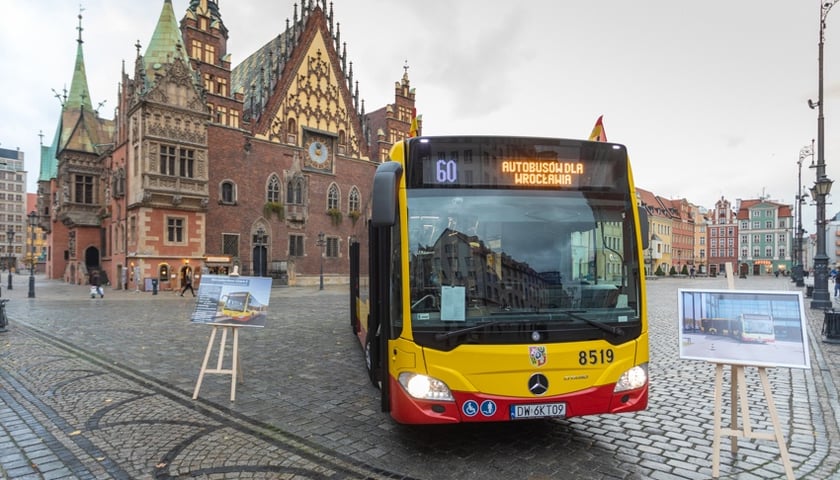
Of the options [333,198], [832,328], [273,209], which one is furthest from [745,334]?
[333,198]

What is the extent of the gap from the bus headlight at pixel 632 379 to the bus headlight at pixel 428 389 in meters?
1.51

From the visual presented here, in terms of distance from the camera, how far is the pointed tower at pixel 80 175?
39.3 metres

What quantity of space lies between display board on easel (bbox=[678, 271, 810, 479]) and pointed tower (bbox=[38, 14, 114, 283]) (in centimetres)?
4439

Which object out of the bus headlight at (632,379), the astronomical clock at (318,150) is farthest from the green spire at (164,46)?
the bus headlight at (632,379)

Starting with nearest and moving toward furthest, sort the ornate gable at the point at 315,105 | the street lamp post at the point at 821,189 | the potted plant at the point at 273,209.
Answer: the street lamp post at the point at 821,189, the potted plant at the point at 273,209, the ornate gable at the point at 315,105

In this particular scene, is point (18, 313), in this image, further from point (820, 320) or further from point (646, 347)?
point (820, 320)

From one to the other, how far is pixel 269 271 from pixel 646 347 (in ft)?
114

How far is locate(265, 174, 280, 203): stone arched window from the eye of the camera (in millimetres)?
36781

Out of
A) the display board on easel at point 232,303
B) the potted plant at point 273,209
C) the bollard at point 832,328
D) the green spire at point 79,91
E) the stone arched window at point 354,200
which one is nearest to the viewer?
the display board on easel at point 232,303

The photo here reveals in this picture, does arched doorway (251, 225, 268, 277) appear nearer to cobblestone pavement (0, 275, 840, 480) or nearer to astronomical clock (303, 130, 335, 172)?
astronomical clock (303, 130, 335, 172)

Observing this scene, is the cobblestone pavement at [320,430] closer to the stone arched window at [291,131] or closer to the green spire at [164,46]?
the green spire at [164,46]

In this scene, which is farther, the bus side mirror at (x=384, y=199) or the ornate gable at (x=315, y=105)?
the ornate gable at (x=315, y=105)

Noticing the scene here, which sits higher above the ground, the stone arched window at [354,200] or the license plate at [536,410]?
the stone arched window at [354,200]

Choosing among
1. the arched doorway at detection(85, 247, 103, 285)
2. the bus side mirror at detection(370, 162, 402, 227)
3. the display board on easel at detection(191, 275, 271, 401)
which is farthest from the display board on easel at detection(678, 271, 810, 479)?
the arched doorway at detection(85, 247, 103, 285)
